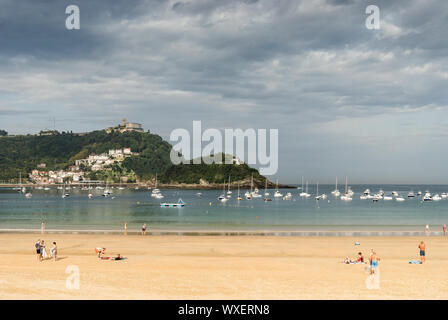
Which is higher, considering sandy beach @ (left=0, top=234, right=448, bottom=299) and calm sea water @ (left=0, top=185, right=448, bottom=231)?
sandy beach @ (left=0, top=234, right=448, bottom=299)

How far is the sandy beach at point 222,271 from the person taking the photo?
20609 millimetres

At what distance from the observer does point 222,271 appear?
26391 millimetres

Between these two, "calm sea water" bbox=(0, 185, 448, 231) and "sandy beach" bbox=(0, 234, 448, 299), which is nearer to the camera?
"sandy beach" bbox=(0, 234, 448, 299)

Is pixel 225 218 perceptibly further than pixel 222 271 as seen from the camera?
Yes

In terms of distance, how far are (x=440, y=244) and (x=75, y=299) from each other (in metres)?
36.7

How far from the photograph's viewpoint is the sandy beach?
2061 centimetres

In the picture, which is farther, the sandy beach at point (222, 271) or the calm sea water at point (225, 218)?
the calm sea water at point (225, 218)

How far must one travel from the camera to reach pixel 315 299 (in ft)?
63.8

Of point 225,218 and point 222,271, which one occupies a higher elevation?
point 222,271

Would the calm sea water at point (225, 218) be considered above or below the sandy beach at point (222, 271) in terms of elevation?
below
